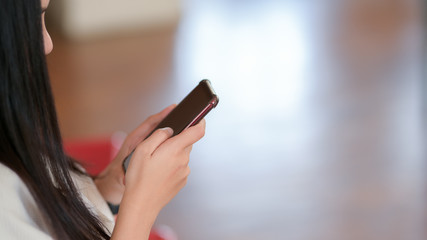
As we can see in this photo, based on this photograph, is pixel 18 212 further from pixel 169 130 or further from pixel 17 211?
pixel 169 130

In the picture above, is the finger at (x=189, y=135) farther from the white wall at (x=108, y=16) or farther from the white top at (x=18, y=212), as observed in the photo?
the white wall at (x=108, y=16)

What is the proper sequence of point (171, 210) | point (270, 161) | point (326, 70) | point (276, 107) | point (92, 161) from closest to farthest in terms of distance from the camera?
point (92, 161) < point (171, 210) < point (270, 161) < point (276, 107) < point (326, 70)

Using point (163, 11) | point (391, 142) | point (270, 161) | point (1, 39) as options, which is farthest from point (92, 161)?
point (163, 11)

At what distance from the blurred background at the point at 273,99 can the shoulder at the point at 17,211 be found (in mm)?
1718

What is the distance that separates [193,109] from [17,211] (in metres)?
0.36

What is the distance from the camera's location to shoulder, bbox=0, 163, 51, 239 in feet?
2.67

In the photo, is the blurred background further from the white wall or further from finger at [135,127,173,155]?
finger at [135,127,173,155]

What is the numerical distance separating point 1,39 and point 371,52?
377cm

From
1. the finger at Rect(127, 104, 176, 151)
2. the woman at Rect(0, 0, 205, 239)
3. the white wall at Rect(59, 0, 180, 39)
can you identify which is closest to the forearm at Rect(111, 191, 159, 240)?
the woman at Rect(0, 0, 205, 239)

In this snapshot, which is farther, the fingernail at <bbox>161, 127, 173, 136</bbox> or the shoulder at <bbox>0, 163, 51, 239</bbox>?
the fingernail at <bbox>161, 127, 173, 136</bbox>

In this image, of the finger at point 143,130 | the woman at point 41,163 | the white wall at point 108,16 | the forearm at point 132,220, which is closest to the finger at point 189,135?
the woman at point 41,163

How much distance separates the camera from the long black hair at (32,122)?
0.79 metres

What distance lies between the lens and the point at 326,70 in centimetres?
408

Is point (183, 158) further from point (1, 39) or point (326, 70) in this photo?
point (326, 70)
